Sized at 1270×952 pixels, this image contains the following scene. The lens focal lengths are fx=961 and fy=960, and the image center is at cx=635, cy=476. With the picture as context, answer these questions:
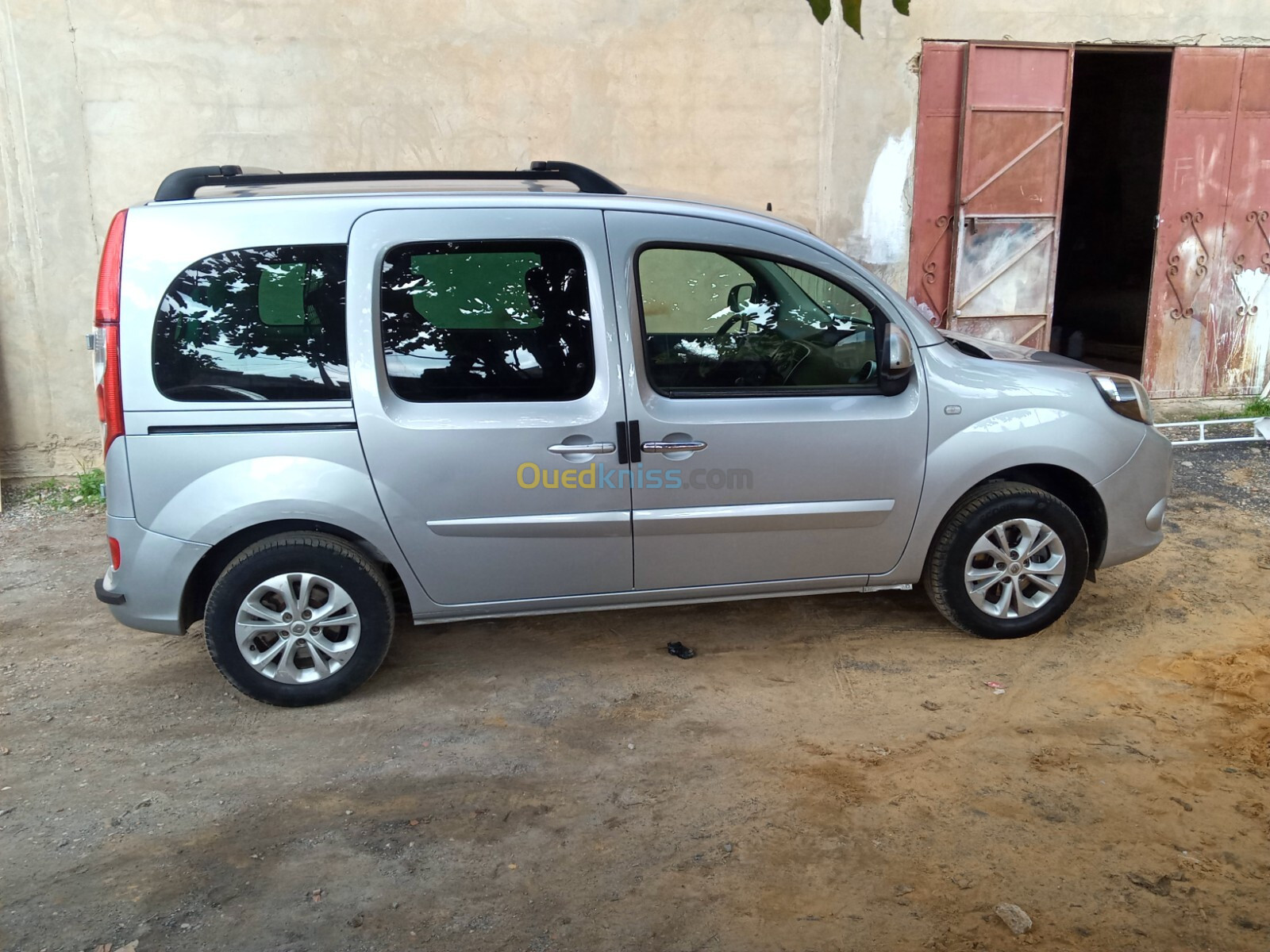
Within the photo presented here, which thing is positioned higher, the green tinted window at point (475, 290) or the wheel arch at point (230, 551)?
the green tinted window at point (475, 290)

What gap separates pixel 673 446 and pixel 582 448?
35 centimetres

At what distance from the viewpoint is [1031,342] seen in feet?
26.3

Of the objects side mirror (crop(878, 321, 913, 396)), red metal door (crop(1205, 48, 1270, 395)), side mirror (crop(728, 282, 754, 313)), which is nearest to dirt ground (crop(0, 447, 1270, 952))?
side mirror (crop(878, 321, 913, 396))

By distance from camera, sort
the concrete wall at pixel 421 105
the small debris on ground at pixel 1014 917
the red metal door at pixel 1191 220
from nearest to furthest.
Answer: the small debris on ground at pixel 1014 917 < the concrete wall at pixel 421 105 < the red metal door at pixel 1191 220

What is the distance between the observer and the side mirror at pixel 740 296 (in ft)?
12.6

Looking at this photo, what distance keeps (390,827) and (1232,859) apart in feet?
8.21

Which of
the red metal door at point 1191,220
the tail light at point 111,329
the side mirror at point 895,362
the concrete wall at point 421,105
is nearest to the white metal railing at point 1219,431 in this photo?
the red metal door at point 1191,220

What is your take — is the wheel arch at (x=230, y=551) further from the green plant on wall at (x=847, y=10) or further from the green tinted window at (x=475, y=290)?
the green plant on wall at (x=847, y=10)

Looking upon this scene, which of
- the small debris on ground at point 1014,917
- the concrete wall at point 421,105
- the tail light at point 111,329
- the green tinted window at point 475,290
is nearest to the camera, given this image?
the small debris on ground at point 1014,917

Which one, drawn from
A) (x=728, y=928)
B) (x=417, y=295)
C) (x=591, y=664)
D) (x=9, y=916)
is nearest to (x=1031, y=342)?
(x=591, y=664)

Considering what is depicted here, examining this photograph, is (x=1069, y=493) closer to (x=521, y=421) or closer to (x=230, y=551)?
(x=521, y=421)

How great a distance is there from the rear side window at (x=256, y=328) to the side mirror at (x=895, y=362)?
2.07m

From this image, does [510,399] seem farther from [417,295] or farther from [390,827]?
[390,827]

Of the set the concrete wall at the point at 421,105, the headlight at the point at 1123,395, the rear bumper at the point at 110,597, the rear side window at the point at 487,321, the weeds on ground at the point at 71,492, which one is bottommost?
the weeds on ground at the point at 71,492
